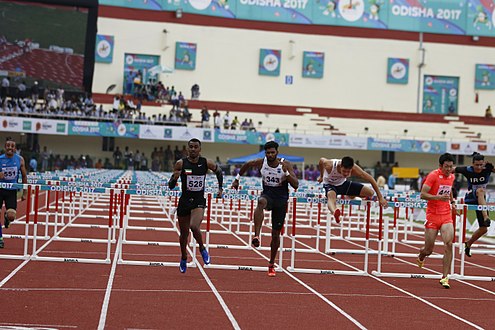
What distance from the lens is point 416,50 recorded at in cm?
6306

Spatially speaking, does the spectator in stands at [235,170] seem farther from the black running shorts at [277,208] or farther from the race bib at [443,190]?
the race bib at [443,190]

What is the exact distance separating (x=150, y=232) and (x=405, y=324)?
11.8m

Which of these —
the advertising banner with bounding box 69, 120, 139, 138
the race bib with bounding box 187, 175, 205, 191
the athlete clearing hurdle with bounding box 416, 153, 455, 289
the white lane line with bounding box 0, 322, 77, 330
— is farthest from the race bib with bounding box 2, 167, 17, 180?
the advertising banner with bounding box 69, 120, 139, 138

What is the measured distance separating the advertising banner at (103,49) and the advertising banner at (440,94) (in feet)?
75.6

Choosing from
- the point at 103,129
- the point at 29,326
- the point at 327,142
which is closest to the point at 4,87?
the point at 103,129

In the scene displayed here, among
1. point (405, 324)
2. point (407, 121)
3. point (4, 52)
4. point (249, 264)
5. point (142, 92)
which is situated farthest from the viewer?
point (407, 121)

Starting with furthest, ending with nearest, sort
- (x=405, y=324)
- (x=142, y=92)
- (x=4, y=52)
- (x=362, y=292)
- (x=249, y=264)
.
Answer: (x=142, y=92) → (x=4, y=52) → (x=249, y=264) → (x=362, y=292) → (x=405, y=324)

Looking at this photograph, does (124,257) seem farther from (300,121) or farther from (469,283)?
(300,121)

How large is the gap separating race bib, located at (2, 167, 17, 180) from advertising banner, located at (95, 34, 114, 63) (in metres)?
45.6

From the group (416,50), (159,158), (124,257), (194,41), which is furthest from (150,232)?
(416,50)

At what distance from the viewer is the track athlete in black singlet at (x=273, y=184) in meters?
12.0

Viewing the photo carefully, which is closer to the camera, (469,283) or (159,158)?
(469,283)

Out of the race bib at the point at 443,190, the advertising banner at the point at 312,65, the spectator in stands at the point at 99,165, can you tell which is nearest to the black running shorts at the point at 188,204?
the race bib at the point at 443,190

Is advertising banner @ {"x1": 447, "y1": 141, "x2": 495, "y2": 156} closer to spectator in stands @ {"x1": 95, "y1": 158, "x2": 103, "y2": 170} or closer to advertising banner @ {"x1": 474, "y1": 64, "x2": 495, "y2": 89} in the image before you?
advertising banner @ {"x1": 474, "y1": 64, "x2": 495, "y2": 89}
